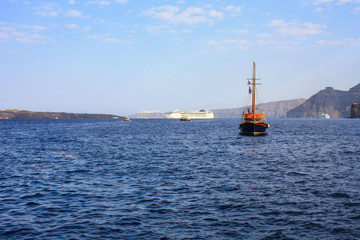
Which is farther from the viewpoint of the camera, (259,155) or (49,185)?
(259,155)

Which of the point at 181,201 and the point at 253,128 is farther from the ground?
the point at 253,128

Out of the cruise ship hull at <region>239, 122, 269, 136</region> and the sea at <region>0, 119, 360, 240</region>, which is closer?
the sea at <region>0, 119, 360, 240</region>

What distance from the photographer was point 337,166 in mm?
28609

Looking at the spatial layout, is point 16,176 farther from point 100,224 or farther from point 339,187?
point 339,187

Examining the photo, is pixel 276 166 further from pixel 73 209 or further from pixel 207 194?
pixel 73 209

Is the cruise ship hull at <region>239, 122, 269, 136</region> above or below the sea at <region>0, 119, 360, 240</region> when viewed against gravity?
above

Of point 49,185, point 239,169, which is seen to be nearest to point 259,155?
point 239,169

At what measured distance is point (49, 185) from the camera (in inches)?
840

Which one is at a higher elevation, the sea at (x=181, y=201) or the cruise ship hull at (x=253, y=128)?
the cruise ship hull at (x=253, y=128)

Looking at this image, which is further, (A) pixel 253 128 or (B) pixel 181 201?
(A) pixel 253 128

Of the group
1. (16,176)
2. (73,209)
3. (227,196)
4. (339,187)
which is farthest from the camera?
(16,176)

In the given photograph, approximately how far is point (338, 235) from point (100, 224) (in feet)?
31.7

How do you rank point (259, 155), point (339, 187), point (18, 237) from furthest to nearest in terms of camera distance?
point (259, 155), point (339, 187), point (18, 237)

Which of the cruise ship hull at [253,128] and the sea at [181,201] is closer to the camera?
the sea at [181,201]
